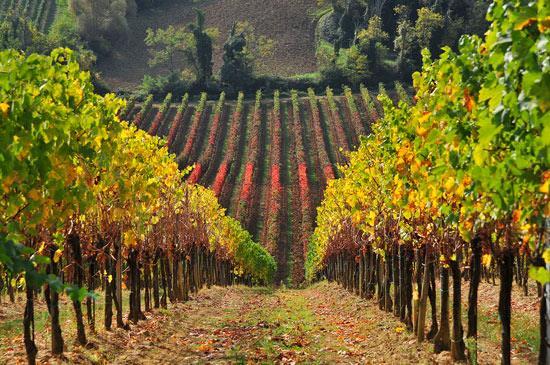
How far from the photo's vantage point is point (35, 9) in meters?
168

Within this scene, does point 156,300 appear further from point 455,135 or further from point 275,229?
point 275,229

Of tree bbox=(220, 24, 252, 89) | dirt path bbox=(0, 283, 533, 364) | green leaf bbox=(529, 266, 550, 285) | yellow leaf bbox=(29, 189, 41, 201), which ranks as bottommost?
dirt path bbox=(0, 283, 533, 364)

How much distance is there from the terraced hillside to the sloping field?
124ft

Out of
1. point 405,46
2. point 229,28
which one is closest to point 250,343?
point 405,46

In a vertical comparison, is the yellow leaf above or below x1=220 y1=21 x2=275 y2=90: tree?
below

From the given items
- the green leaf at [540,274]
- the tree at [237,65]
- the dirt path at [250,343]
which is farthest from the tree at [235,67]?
the green leaf at [540,274]

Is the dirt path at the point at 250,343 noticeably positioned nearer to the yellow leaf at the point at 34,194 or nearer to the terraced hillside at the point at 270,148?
the yellow leaf at the point at 34,194

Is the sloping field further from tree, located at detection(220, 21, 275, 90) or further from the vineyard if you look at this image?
the vineyard

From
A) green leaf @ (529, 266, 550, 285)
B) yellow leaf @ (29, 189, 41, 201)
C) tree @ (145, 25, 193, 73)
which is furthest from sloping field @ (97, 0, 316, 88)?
green leaf @ (529, 266, 550, 285)

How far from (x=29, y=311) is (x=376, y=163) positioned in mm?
11768

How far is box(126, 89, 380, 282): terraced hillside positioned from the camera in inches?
2830

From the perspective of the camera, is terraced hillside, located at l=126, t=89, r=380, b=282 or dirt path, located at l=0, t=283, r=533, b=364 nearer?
dirt path, located at l=0, t=283, r=533, b=364

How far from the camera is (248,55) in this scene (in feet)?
389

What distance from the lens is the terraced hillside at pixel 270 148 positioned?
71875mm
